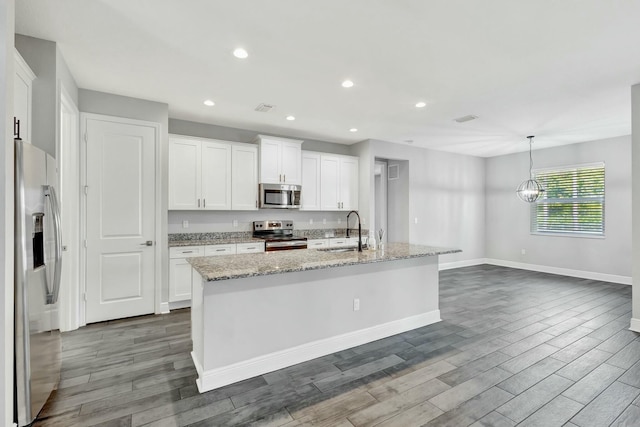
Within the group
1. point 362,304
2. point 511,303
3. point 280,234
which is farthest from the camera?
point 280,234

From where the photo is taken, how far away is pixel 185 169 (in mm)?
4402

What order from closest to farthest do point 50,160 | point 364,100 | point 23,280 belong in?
point 23,280
point 50,160
point 364,100

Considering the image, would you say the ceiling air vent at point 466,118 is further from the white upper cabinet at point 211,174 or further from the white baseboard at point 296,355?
the white upper cabinet at point 211,174

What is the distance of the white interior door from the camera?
11.8ft

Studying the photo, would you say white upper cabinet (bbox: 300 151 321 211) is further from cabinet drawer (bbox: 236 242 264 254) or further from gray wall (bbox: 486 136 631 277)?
gray wall (bbox: 486 136 631 277)

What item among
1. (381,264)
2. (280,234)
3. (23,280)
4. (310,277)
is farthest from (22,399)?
(280,234)

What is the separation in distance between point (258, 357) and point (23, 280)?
1605 mm

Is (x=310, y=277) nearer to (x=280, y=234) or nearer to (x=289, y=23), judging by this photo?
(x=289, y=23)

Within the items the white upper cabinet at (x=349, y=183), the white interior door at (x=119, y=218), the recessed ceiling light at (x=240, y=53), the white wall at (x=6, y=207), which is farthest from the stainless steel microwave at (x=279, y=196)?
the white wall at (x=6, y=207)

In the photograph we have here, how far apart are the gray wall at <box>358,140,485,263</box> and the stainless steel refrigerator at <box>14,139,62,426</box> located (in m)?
4.71

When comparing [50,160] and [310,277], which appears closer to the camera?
[50,160]

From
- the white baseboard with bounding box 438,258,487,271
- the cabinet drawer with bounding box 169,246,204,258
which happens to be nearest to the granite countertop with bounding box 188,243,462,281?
the cabinet drawer with bounding box 169,246,204,258

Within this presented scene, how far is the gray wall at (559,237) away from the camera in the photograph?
5582mm

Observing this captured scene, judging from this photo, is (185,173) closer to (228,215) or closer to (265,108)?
(228,215)
